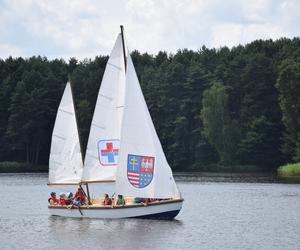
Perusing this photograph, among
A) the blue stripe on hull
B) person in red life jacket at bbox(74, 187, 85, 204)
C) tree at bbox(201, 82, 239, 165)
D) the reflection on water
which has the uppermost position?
tree at bbox(201, 82, 239, 165)

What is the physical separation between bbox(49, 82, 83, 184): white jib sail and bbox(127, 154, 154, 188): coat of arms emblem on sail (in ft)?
21.4

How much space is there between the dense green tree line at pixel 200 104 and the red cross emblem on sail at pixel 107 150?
64.0 metres

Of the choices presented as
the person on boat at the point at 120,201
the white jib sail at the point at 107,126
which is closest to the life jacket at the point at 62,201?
the white jib sail at the point at 107,126

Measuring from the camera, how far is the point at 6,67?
5940 inches

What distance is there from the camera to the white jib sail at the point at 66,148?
181ft

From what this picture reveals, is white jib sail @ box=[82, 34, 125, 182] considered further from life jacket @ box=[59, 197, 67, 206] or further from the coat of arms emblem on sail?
life jacket @ box=[59, 197, 67, 206]

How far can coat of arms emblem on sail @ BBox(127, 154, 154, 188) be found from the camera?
4888 centimetres

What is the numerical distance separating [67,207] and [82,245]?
10848 mm

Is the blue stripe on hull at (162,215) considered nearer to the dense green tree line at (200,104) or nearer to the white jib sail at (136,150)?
the white jib sail at (136,150)

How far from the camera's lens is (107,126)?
50844mm

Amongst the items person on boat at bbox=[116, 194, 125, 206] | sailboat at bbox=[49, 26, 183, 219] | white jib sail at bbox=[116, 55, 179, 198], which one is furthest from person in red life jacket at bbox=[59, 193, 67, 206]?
white jib sail at bbox=[116, 55, 179, 198]

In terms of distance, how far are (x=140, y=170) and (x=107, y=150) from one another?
299 cm

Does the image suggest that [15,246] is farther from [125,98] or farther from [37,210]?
[37,210]

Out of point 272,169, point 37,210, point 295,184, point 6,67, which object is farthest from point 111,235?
point 6,67
